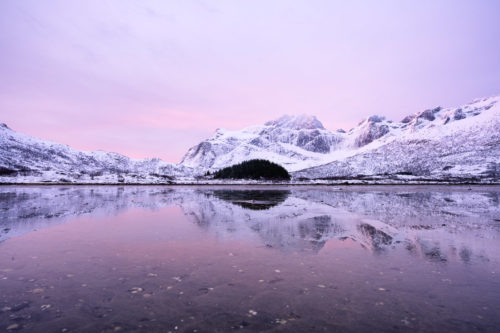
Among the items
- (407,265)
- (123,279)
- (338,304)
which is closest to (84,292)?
(123,279)

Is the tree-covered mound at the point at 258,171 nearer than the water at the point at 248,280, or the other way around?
the water at the point at 248,280

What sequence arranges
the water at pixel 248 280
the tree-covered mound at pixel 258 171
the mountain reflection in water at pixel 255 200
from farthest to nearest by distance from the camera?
the tree-covered mound at pixel 258 171
the mountain reflection in water at pixel 255 200
the water at pixel 248 280

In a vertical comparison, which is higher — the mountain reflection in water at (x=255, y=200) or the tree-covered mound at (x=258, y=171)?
the tree-covered mound at (x=258, y=171)

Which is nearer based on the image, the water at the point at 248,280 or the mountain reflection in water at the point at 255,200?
the water at the point at 248,280

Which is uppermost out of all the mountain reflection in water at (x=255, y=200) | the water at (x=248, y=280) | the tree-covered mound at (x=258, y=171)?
the tree-covered mound at (x=258, y=171)

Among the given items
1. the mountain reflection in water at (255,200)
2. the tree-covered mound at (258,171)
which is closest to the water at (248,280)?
the mountain reflection in water at (255,200)

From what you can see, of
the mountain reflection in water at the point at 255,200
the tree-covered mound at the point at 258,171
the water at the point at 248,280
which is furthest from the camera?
the tree-covered mound at the point at 258,171

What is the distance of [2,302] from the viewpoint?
23.0ft

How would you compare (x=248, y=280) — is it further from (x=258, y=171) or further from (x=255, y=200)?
(x=258, y=171)

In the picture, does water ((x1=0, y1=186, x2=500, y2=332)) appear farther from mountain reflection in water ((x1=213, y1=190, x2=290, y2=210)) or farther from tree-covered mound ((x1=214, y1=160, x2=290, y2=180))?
tree-covered mound ((x1=214, y1=160, x2=290, y2=180))

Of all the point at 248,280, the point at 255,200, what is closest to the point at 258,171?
the point at 255,200

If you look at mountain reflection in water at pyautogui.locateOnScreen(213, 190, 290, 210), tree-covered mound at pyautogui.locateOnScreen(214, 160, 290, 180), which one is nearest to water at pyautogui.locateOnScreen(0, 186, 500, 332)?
mountain reflection in water at pyautogui.locateOnScreen(213, 190, 290, 210)

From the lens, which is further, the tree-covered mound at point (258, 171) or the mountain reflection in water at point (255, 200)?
the tree-covered mound at point (258, 171)

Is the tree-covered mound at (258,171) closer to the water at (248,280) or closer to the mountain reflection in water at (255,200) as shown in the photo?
the mountain reflection in water at (255,200)
